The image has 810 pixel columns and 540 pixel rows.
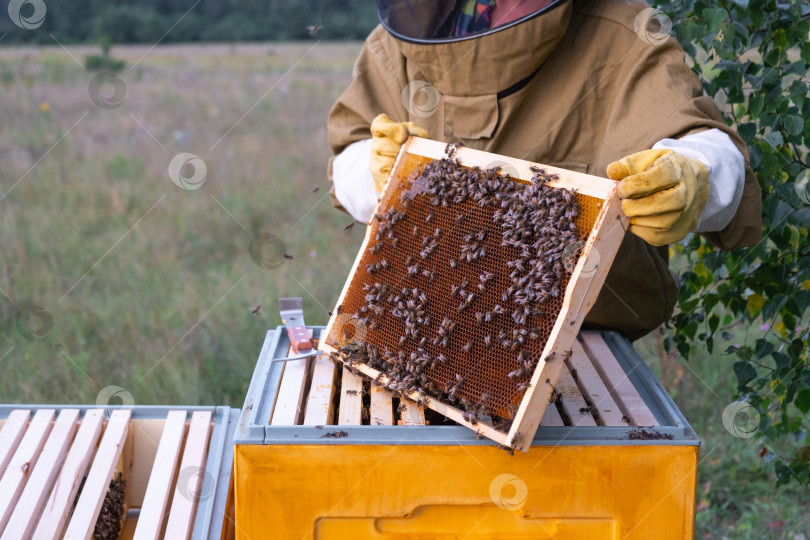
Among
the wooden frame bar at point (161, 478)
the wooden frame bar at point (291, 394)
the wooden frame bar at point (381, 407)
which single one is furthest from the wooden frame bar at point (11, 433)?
the wooden frame bar at point (381, 407)

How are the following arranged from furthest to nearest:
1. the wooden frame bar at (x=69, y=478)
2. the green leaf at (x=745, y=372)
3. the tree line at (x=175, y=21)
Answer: the tree line at (x=175, y=21) → the green leaf at (x=745, y=372) → the wooden frame bar at (x=69, y=478)

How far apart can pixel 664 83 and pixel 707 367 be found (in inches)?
118

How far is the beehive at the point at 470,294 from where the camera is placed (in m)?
1.94

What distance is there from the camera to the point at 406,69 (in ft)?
9.85

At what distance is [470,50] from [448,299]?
93 centimetres

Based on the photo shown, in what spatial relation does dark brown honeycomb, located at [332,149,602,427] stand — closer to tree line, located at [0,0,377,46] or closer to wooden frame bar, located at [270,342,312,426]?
wooden frame bar, located at [270,342,312,426]

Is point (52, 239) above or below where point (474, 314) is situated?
above

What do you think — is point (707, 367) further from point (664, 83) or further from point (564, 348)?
point (564, 348)

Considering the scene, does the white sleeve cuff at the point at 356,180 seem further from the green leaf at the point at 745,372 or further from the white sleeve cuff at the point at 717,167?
the green leaf at the point at 745,372

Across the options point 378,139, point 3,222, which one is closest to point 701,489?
point 378,139

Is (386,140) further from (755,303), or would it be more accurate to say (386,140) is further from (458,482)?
(755,303)

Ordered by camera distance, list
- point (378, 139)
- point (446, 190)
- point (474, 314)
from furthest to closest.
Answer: point (378, 139) → point (446, 190) → point (474, 314)

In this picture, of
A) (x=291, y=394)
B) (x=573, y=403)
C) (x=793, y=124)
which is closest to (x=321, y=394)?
(x=291, y=394)

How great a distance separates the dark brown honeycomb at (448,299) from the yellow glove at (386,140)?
8 centimetres
